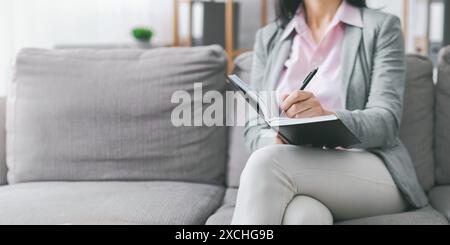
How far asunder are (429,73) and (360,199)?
61 cm

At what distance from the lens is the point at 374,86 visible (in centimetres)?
121

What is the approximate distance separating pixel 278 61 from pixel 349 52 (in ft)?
0.69

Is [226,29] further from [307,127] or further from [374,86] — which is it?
[307,127]

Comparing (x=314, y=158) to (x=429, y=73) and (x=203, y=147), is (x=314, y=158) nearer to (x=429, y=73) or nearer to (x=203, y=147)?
(x=203, y=147)

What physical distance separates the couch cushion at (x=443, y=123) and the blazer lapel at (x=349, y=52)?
0.34 m

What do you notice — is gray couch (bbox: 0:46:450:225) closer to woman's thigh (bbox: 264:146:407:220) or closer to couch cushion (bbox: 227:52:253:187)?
couch cushion (bbox: 227:52:253:187)

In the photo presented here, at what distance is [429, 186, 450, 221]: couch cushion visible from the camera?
3.86ft

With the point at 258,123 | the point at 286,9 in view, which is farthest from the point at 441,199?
the point at 286,9

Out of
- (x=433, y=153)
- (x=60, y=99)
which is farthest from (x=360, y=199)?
(x=60, y=99)

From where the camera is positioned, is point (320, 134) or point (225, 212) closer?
point (320, 134)

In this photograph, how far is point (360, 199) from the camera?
103 cm

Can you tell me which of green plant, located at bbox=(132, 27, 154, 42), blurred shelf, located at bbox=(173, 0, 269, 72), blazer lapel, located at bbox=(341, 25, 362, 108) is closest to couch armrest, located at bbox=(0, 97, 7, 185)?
blazer lapel, located at bbox=(341, 25, 362, 108)
